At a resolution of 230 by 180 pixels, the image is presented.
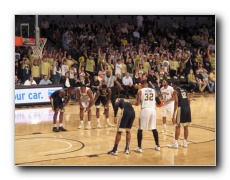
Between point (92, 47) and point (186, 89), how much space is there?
178 centimetres

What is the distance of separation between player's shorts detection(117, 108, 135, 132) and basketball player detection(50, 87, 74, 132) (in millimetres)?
1239

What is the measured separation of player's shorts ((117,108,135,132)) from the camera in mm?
9805

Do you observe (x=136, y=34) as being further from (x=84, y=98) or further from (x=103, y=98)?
(x=84, y=98)

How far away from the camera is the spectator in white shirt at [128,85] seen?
9969mm

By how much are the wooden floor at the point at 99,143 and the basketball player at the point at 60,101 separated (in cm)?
11

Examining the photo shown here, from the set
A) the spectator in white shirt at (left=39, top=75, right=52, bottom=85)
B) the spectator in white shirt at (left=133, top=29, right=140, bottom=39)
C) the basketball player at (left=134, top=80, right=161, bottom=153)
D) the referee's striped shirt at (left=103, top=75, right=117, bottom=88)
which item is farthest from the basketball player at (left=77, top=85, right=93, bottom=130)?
the spectator in white shirt at (left=133, top=29, right=140, bottom=39)

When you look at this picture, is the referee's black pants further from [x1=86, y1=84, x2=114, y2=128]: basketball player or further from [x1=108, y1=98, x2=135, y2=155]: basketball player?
[x1=108, y1=98, x2=135, y2=155]: basketball player

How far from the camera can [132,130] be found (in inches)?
389

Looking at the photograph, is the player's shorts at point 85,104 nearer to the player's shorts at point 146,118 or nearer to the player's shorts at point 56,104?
the player's shorts at point 56,104

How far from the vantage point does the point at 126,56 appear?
1019 cm

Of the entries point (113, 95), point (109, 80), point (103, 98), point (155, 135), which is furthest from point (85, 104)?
point (155, 135)

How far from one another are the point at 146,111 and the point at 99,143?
3.26 feet
